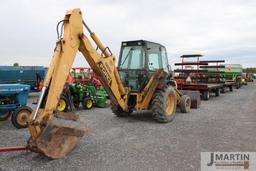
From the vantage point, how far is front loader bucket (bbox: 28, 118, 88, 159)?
13.9 ft

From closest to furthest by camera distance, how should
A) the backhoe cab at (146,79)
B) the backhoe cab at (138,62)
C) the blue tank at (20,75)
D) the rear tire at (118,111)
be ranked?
the backhoe cab at (146,79), the backhoe cab at (138,62), the rear tire at (118,111), the blue tank at (20,75)

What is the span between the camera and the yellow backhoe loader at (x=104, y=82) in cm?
440

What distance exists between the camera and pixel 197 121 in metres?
8.05

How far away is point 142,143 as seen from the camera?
5582mm

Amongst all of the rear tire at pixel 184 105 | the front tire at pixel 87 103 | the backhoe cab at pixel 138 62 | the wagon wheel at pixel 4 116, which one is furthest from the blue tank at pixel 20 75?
the rear tire at pixel 184 105

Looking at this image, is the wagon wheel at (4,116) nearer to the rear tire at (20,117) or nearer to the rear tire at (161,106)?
the rear tire at (20,117)

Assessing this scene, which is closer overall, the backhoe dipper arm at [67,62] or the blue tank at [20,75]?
the backhoe dipper arm at [67,62]

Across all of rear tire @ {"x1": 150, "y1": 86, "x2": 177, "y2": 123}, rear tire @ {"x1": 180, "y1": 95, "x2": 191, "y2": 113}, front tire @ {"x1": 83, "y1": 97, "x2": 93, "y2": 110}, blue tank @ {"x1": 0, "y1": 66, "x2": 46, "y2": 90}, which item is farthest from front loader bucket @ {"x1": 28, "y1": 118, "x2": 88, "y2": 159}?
blue tank @ {"x1": 0, "y1": 66, "x2": 46, "y2": 90}

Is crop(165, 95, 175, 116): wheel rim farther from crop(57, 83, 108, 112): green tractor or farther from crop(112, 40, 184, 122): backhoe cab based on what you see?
crop(57, 83, 108, 112): green tractor

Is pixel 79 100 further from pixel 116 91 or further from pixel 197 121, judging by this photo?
pixel 197 121

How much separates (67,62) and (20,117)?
9.40 ft

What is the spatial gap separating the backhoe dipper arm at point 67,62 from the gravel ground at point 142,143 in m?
0.78

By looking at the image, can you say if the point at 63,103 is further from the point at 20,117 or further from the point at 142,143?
the point at 142,143

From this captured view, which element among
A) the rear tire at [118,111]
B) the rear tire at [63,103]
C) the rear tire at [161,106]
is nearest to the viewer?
the rear tire at [161,106]
